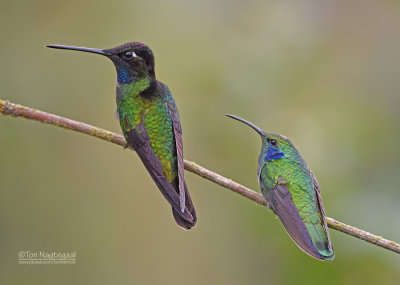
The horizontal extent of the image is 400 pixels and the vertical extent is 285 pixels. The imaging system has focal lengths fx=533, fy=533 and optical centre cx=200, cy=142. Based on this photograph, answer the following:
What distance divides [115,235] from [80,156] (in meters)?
0.83

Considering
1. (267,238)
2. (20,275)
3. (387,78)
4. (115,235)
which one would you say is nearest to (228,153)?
(267,238)

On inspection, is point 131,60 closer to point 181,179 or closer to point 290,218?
point 181,179

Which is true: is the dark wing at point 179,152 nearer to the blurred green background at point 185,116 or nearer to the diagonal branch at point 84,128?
the diagonal branch at point 84,128

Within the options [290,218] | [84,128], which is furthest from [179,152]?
[290,218]

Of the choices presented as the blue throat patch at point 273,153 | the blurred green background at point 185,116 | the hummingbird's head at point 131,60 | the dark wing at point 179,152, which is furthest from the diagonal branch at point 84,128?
the blurred green background at point 185,116

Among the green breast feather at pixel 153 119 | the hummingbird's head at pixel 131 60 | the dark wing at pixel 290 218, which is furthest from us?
the hummingbird's head at pixel 131 60

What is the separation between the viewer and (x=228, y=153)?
479cm

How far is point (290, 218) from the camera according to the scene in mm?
3301

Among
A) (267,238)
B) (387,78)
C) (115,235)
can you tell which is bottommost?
(115,235)

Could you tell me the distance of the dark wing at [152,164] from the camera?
2.87m

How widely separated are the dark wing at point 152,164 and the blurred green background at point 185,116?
140cm

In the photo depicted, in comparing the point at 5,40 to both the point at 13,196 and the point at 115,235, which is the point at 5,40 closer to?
the point at 13,196

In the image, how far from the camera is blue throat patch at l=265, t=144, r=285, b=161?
149 inches

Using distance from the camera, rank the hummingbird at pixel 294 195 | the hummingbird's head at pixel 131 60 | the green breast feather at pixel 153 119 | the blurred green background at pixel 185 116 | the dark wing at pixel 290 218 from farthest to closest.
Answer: the blurred green background at pixel 185 116
the hummingbird's head at pixel 131 60
the green breast feather at pixel 153 119
the hummingbird at pixel 294 195
the dark wing at pixel 290 218
